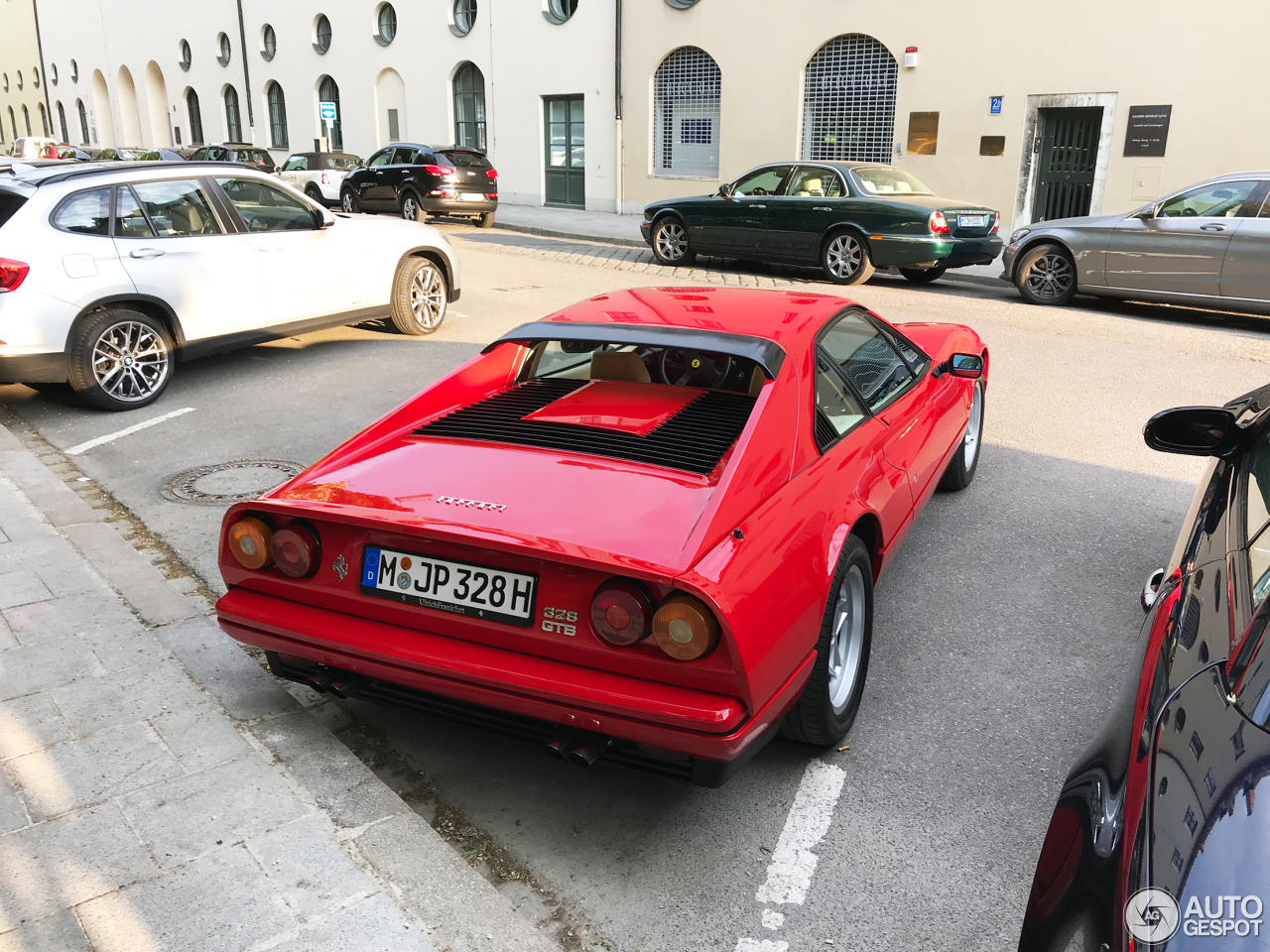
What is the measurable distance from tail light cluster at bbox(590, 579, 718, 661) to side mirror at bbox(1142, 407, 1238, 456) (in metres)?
1.41

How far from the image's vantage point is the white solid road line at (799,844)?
2684mm

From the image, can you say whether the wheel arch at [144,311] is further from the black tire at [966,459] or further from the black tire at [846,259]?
the black tire at [846,259]

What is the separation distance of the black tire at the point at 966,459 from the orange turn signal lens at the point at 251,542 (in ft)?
12.1

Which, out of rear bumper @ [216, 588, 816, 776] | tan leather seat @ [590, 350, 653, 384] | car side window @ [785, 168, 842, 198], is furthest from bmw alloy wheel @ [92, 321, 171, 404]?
car side window @ [785, 168, 842, 198]

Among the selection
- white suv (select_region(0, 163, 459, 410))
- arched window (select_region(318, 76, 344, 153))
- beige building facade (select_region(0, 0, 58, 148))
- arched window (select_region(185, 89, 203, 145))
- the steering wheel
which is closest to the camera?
the steering wheel

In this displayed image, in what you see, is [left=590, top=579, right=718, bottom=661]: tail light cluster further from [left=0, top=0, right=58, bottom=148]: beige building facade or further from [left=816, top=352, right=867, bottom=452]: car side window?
[left=0, top=0, right=58, bottom=148]: beige building facade

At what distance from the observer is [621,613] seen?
8.65 feet

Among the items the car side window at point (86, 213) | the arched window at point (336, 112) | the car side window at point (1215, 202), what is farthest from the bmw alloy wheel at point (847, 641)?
the arched window at point (336, 112)

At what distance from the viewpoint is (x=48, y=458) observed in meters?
6.43

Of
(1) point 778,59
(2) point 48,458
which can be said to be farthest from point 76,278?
(1) point 778,59

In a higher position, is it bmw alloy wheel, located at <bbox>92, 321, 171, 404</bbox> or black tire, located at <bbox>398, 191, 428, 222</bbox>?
black tire, located at <bbox>398, 191, 428, 222</bbox>

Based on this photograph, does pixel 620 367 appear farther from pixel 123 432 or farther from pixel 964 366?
pixel 123 432

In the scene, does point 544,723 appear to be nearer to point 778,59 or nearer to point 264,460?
point 264,460

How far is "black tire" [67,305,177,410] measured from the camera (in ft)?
23.3
